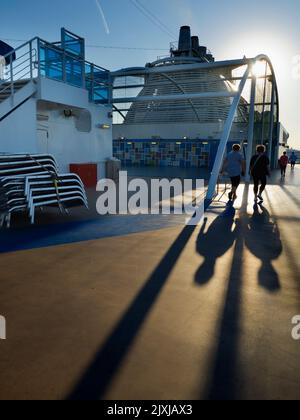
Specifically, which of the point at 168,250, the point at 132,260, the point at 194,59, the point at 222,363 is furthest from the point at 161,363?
the point at 194,59

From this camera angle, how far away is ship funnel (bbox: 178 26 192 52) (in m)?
49.1

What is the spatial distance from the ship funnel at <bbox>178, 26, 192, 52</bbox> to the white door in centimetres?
4394

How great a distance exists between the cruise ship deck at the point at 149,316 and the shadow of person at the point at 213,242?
1.4 inches

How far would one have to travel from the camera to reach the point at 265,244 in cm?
584

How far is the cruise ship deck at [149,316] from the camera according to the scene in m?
2.34

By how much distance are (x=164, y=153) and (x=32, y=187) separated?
26738mm

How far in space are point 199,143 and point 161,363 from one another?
100 ft

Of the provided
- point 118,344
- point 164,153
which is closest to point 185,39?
point 164,153

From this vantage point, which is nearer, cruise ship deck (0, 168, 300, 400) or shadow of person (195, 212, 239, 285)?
cruise ship deck (0, 168, 300, 400)
